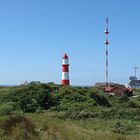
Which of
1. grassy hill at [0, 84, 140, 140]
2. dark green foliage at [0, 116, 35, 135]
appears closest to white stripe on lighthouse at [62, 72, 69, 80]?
grassy hill at [0, 84, 140, 140]

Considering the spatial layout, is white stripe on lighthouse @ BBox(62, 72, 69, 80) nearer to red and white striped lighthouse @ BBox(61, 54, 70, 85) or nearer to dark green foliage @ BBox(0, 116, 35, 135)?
red and white striped lighthouse @ BBox(61, 54, 70, 85)

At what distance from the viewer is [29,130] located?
14.7 metres

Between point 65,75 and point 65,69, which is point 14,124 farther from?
point 65,75

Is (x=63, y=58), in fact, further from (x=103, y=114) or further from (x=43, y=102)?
(x=103, y=114)

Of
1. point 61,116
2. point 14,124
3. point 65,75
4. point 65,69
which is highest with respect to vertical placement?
point 65,69

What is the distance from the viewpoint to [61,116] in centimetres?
2331

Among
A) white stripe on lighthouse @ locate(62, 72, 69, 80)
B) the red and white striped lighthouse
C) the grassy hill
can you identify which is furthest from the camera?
white stripe on lighthouse @ locate(62, 72, 69, 80)

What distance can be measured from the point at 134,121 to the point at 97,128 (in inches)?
192

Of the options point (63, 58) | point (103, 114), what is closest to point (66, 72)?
point (63, 58)

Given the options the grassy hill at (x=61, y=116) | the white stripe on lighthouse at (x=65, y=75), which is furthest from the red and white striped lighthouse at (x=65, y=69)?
the grassy hill at (x=61, y=116)

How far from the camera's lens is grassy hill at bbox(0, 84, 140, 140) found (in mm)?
14562

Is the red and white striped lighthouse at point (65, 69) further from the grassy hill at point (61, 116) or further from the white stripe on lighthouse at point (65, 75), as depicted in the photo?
the grassy hill at point (61, 116)

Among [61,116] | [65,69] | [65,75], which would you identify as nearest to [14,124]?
[61,116]

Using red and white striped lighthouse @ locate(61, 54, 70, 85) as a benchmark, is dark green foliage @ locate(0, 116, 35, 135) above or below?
below
